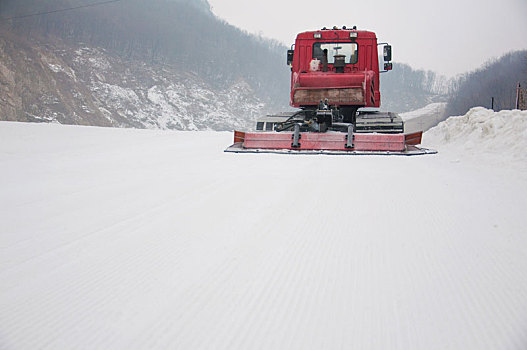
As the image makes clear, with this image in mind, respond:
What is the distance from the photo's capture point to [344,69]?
8.16 meters

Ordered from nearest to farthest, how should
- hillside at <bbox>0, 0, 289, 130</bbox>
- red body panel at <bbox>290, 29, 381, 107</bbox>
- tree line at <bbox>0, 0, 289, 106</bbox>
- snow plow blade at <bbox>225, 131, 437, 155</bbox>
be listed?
1. snow plow blade at <bbox>225, 131, 437, 155</bbox>
2. red body panel at <bbox>290, 29, 381, 107</bbox>
3. hillside at <bbox>0, 0, 289, 130</bbox>
4. tree line at <bbox>0, 0, 289, 106</bbox>

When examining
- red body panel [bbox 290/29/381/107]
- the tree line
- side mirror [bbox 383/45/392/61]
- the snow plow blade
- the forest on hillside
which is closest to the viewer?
the snow plow blade

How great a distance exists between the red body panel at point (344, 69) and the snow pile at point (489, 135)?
236cm

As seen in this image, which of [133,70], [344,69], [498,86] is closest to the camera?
[344,69]

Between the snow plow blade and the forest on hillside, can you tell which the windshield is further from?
the forest on hillside

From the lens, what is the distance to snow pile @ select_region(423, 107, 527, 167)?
20.2ft

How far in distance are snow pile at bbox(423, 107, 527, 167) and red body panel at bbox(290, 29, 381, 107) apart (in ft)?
7.74

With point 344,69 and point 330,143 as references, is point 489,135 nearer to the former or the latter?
point 344,69

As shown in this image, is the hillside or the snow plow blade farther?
the hillside

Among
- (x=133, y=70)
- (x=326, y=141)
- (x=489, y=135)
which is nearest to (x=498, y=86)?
(x=133, y=70)

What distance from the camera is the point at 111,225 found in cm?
211

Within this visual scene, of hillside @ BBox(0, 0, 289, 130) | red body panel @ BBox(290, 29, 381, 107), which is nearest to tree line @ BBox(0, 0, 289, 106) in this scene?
hillside @ BBox(0, 0, 289, 130)

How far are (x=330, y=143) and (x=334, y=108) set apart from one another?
5.22 feet

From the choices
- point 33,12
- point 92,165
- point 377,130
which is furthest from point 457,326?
point 33,12
